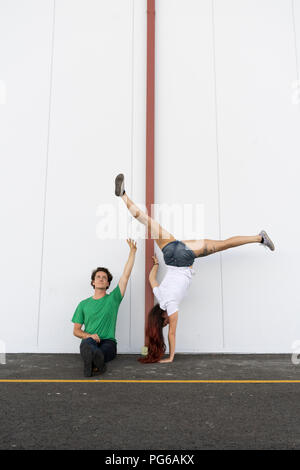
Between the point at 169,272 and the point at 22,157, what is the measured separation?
216cm

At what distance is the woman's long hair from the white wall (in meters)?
0.44

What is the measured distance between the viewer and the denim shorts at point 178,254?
10.4 ft

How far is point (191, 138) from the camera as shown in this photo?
3.82 meters

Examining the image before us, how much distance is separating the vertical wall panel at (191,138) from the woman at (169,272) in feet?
1.13

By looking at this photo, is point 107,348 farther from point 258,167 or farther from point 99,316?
point 258,167

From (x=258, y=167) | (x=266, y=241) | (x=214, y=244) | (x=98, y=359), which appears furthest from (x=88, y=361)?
(x=258, y=167)

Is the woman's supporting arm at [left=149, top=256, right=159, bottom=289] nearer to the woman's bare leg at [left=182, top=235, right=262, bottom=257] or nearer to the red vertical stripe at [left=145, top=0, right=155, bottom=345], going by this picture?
the red vertical stripe at [left=145, top=0, right=155, bottom=345]

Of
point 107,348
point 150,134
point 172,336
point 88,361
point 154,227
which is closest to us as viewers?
point 88,361

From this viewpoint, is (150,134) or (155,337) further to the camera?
(150,134)

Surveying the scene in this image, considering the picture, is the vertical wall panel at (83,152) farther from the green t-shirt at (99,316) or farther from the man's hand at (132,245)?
the green t-shirt at (99,316)

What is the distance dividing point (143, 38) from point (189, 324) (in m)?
3.40

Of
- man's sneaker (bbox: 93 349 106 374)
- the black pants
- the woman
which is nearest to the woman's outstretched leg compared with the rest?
the woman
